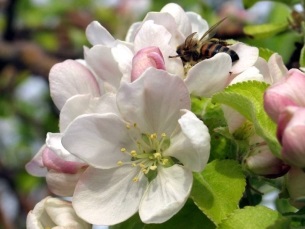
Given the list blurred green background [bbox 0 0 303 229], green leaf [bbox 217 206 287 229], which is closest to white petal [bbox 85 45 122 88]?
green leaf [bbox 217 206 287 229]

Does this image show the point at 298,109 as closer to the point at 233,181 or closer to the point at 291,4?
the point at 233,181

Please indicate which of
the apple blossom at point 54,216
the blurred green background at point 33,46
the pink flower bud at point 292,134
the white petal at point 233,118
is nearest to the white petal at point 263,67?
the white petal at point 233,118

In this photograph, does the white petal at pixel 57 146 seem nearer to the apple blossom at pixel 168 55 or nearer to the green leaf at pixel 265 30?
the apple blossom at pixel 168 55

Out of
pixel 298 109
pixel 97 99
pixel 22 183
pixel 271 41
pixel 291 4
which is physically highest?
pixel 298 109

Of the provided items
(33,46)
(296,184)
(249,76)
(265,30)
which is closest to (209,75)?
(249,76)

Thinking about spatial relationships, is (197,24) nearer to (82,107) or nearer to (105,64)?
(105,64)

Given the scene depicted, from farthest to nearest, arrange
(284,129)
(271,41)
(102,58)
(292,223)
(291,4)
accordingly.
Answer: (271,41) < (291,4) < (102,58) < (292,223) < (284,129)

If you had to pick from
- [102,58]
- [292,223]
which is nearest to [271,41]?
[102,58]
